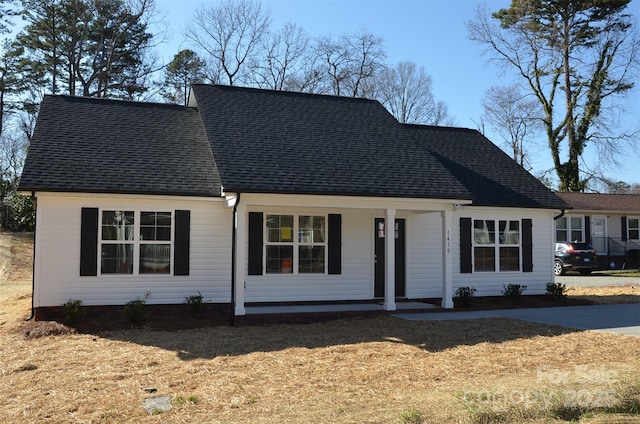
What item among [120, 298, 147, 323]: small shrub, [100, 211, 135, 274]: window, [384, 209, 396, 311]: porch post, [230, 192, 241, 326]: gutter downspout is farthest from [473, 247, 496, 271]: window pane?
[100, 211, 135, 274]: window

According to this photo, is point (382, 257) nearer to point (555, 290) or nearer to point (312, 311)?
point (312, 311)

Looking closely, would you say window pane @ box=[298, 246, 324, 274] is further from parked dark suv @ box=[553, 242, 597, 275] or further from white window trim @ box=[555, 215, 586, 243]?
white window trim @ box=[555, 215, 586, 243]

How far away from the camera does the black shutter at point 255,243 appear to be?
1255cm

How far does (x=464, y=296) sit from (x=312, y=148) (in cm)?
525

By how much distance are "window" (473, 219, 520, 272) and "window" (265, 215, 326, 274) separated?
4383 millimetres

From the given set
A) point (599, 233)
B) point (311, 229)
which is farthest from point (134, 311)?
point (599, 233)

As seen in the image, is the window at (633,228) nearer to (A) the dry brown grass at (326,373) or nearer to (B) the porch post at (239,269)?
(A) the dry brown grass at (326,373)

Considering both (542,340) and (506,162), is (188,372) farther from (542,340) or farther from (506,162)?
(506,162)

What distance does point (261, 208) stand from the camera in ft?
41.4

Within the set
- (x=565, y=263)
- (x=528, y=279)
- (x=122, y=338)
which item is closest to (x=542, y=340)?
(x=528, y=279)

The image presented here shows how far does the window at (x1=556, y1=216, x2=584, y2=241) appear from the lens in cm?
2804

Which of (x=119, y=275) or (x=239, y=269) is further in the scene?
(x=119, y=275)

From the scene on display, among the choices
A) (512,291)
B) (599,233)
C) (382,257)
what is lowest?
(512,291)

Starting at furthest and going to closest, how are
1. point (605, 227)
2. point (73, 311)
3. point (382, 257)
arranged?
point (605, 227) → point (382, 257) → point (73, 311)
